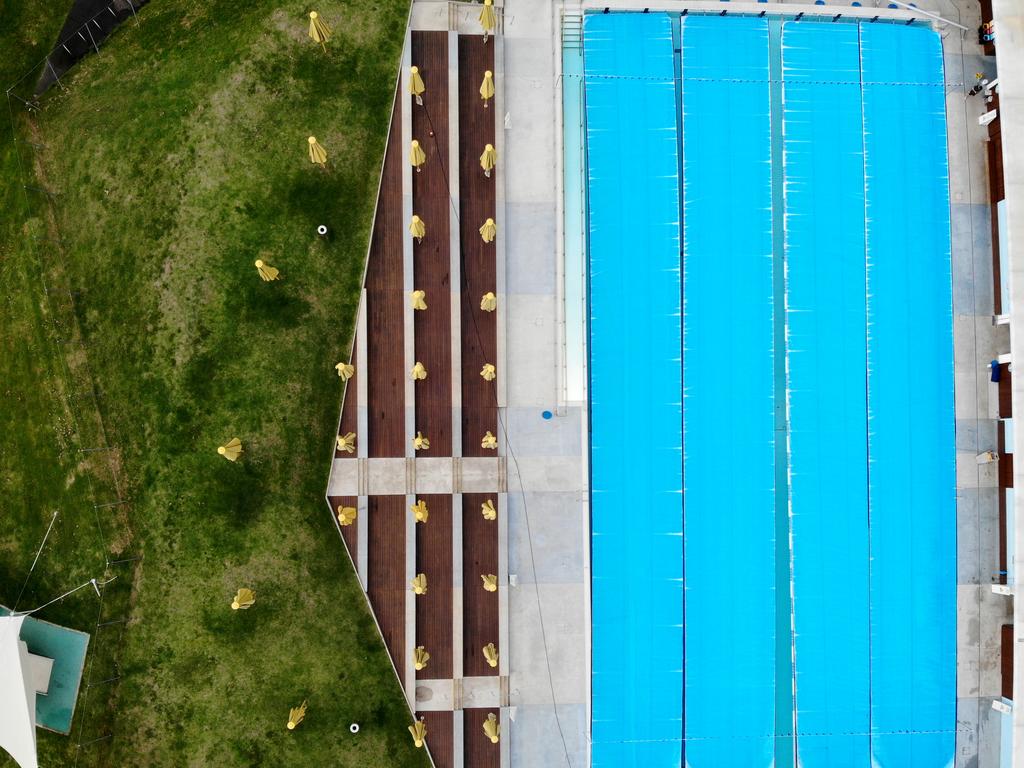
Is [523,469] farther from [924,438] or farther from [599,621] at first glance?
[924,438]

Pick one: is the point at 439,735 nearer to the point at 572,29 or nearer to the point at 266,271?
the point at 266,271

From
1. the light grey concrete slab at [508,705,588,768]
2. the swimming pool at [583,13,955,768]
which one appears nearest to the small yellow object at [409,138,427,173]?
the swimming pool at [583,13,955,768]

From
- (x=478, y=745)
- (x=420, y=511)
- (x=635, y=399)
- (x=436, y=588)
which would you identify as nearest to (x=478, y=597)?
(x=436, y=588)

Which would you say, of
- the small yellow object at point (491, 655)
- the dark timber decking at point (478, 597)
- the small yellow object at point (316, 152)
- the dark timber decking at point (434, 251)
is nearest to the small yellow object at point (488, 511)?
the dark timber decking at point (478, 597)

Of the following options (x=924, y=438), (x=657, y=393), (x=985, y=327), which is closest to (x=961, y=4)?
(x=985, y=327)

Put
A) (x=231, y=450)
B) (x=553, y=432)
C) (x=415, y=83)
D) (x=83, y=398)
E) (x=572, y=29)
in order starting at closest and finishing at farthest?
(x=231, y=450) → (x=415, y=83) → (x=553, y=432) → (x=572, y=29) → (x=83, y=398)

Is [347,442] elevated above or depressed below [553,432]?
below

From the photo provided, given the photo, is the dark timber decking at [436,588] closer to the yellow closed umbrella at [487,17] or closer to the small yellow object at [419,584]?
the small yellow object at [419,584]
